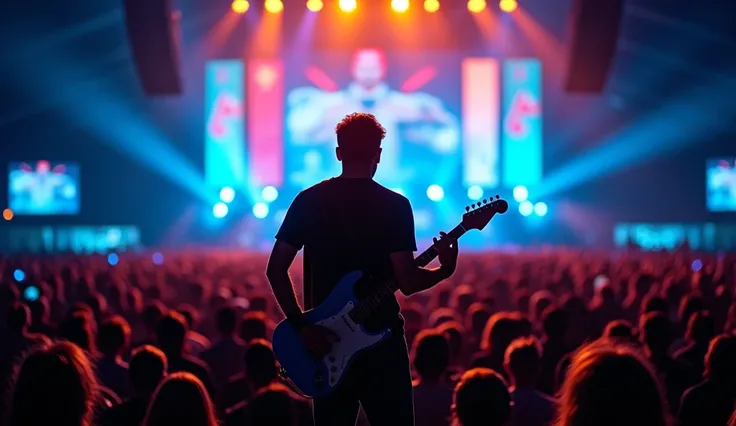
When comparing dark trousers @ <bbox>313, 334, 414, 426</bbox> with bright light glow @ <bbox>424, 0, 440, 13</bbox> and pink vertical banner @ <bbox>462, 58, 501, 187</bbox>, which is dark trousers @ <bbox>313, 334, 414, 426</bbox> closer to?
bright light glow @ <bbox>424, 0, 440, 13</bbox>

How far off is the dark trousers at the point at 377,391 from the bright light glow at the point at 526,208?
29151 mm

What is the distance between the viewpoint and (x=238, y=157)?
3244 cm

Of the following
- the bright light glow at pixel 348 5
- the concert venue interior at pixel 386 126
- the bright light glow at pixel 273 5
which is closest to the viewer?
the bright light glow at pixel 348 5

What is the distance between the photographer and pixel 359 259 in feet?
12.8

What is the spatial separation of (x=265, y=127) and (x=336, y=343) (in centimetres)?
2889

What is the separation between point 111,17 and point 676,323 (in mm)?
22837

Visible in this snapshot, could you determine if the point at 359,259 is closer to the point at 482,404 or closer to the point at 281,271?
the point at 281,271

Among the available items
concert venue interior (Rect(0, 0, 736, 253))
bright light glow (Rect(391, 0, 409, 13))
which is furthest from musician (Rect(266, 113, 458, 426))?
concert venue interior (Rect(0, 0, 736, 253))

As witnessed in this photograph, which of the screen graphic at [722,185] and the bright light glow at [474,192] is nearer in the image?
the bright light glow at [474,192]

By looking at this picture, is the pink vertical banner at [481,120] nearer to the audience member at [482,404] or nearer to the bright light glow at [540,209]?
the bright light glow at [540,209]

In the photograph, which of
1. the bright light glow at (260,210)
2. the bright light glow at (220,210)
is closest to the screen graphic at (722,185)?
the bright light glow at (260,210)

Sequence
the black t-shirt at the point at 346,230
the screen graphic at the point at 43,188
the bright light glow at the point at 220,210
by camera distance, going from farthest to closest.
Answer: the screen graphic at the point at 43,188 < the bright light glow at the point at 220,210 < the black t-shirt at the point at 346,230

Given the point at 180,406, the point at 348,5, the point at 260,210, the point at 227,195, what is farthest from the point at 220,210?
the point at 180,406

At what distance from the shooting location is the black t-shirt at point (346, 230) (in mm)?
3908
